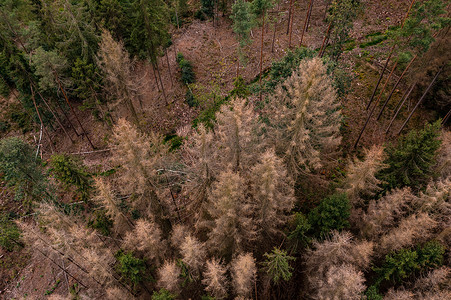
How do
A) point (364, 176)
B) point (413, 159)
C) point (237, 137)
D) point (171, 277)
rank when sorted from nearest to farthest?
point (171, 277) → point (364, 176) → point (237, 137) → point (413, 159)

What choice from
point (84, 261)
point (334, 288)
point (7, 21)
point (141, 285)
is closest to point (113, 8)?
point (7, 21)

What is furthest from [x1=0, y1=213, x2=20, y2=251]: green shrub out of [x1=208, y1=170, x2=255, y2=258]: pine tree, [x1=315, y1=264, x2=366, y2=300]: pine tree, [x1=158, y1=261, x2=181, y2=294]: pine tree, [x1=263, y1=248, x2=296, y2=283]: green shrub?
[x1=315, y1=264, x2=366, y2=300]: pine tree

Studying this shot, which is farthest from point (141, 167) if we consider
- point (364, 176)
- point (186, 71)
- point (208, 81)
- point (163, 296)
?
point (208, 81)

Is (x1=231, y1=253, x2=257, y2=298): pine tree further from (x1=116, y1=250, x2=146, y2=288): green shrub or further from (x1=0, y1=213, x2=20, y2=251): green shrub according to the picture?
(x1=0, y1=213, x2=20, y2=251): green shrub

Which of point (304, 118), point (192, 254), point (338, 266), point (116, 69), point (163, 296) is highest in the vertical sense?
point (304, 118)

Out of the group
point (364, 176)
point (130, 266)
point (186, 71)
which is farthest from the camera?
point (186, 71)

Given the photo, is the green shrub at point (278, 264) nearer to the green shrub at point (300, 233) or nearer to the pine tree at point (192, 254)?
the green shrub at point (300, 233)

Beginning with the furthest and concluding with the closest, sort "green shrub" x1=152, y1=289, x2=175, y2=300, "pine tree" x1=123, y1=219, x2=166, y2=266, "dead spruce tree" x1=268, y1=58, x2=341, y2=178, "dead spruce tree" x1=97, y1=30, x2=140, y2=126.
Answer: "dead spruce tree" x1=97, y1=30, x2=140, y2=126
"pine tree" x1=123, y1=219, x2=166, y2=266
"dead spruce tree" x1=268, y1=58, x2=341, y2=178
"green shrub" x1=152, y1=289, x2=175, y2=300

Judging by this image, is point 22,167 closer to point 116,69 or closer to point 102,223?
point 102,223
